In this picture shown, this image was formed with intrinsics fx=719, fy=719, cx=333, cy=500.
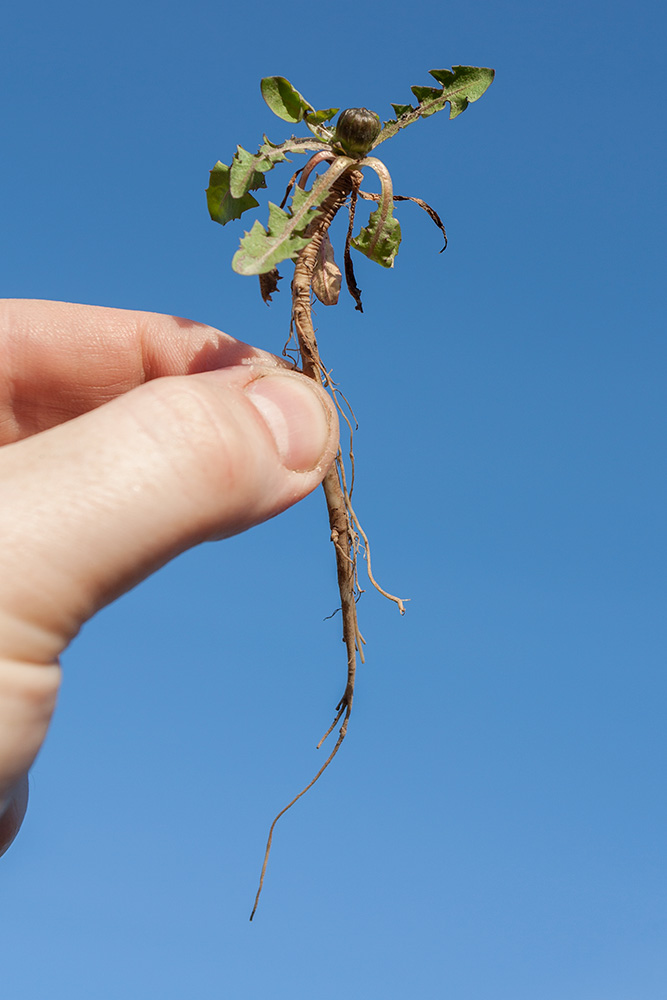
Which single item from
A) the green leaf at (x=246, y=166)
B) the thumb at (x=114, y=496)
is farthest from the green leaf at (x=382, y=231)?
the thumb at (x=114, y=496)

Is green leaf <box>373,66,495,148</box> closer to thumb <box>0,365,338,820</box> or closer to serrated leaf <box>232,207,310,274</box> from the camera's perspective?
serrated leaf <box>232,207,310,274</box>

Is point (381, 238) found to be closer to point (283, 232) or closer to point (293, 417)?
point (283, 232)

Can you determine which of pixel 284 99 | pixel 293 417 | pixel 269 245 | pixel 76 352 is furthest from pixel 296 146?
pixel 76 352

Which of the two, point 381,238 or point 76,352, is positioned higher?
point 381,238

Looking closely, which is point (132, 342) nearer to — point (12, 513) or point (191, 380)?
point (191, 380)

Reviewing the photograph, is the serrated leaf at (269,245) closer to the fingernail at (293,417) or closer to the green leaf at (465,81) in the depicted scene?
the fingernail at (293,417)


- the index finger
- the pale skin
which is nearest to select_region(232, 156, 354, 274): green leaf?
the pale skin
